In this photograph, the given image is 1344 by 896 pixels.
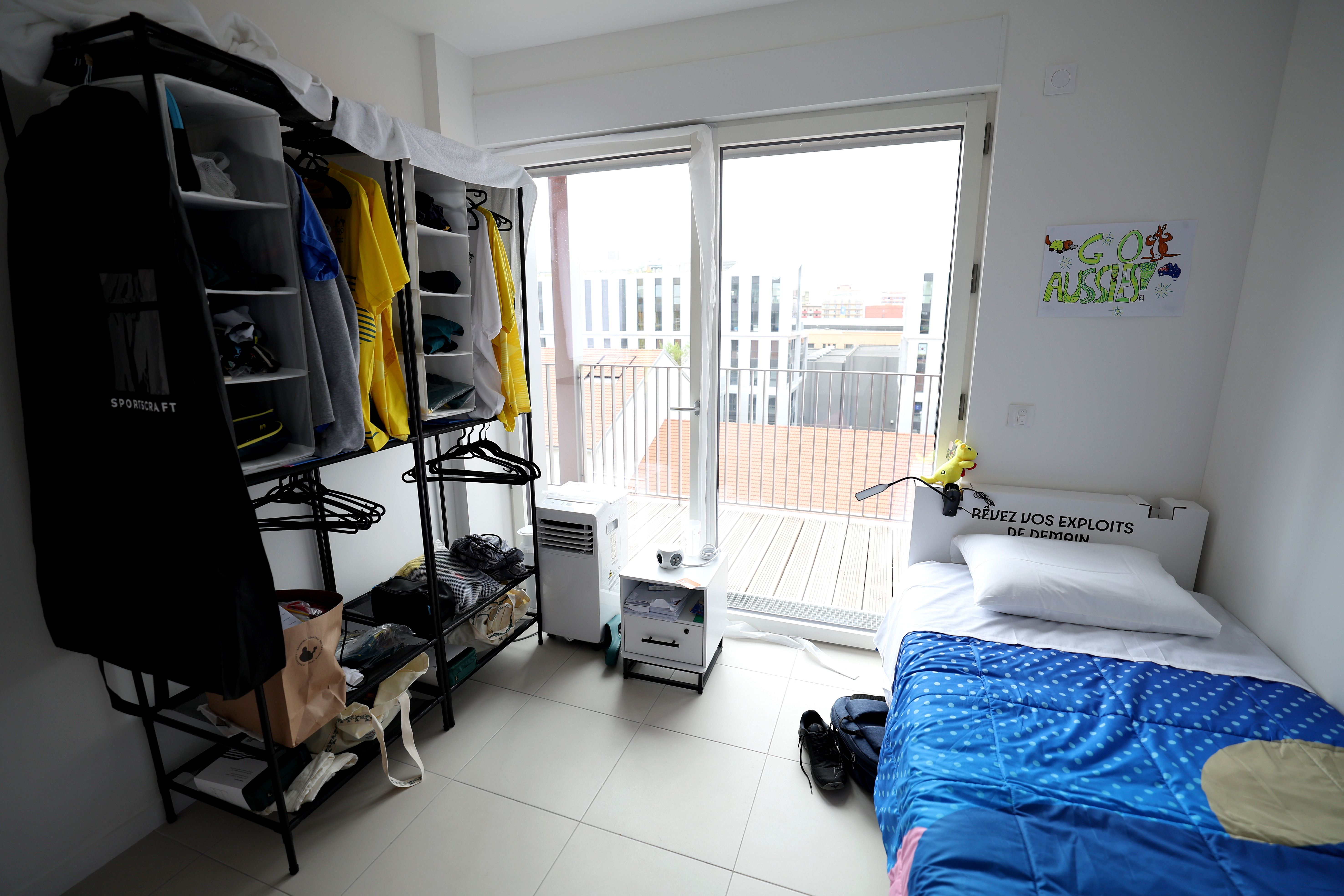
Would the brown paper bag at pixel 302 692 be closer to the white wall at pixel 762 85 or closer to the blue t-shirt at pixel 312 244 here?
the blue t-shirt at pixel 312 244

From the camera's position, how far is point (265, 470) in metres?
1.57

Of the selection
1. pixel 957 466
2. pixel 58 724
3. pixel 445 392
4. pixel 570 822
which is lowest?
pixel 570 822

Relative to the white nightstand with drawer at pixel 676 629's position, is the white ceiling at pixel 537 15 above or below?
above

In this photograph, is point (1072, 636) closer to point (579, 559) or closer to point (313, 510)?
point (579, 559)

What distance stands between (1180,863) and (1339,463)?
1235mm

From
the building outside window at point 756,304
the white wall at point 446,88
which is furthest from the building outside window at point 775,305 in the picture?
the white wall at point 446,88

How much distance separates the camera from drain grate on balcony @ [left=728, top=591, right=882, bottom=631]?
9.34ft

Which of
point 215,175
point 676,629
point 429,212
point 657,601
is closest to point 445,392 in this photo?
point 429,212

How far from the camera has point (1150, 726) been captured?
1.46 m

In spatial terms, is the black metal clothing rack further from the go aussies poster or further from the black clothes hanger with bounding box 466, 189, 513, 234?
the go aussies poster

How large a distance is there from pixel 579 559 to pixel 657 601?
0.42 metres

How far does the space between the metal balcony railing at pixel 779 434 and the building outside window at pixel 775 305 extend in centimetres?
43

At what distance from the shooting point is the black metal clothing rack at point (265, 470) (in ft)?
4.18

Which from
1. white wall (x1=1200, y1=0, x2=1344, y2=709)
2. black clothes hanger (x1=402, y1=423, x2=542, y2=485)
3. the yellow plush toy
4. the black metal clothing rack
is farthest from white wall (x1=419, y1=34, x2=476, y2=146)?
white wall (x1=1200, y1=0, x2=1344, y2=709)
